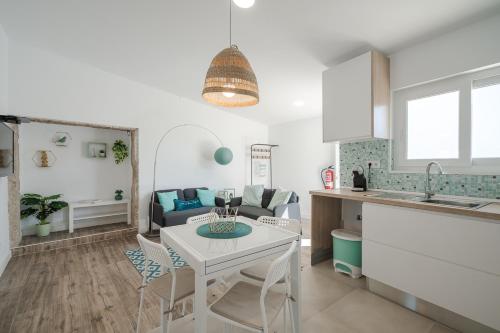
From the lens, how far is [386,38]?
2.18m

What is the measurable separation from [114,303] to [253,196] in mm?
2789

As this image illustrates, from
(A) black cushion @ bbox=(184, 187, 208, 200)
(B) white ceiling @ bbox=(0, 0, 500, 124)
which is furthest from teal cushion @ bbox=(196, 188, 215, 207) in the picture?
(B) white ceiling @ bbox=(0, 0, 500, 124)

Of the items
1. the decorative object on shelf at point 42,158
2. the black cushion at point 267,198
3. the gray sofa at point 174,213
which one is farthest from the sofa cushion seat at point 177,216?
the decorative object on shelf at point 42,158

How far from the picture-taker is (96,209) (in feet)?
14.6

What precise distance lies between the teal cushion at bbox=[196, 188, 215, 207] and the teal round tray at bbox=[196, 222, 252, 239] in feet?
8.66

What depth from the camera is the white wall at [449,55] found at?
1812 mm

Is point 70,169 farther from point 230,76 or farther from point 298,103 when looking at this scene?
point 298,103

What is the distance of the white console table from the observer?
3.98 m

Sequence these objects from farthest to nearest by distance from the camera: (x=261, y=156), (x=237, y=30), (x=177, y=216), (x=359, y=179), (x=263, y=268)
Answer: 1. (x=261, y=156)
2. (x=177, y=216)
3. (x=359, y=179)
4. (x=237, y=30)
5. (x=263, y=268)

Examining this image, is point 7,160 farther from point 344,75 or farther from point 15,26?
point 344,75

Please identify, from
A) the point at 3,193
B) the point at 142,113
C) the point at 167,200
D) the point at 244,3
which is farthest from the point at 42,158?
the point at 244,3

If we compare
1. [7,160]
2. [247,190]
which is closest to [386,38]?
[247,190]

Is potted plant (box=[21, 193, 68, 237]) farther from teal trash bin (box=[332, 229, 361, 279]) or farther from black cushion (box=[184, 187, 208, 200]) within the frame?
teal trash bin (box=[332, 229, 361, 279])

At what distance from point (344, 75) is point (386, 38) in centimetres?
48
